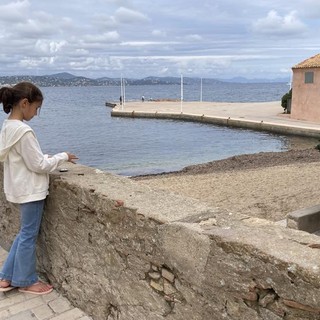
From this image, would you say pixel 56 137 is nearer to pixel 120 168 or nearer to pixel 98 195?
pixel 120 168

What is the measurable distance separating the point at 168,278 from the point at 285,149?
23012 mm

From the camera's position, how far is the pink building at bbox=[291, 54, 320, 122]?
29175mm

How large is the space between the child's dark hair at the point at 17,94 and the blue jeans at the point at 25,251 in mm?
757

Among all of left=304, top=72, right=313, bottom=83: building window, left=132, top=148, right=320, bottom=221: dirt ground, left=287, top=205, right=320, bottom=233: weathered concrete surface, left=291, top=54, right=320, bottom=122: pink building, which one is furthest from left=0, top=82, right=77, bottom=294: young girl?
left=304, top=72, right=313, bottom=83: building window

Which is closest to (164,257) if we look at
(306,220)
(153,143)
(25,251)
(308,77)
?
(25,251)

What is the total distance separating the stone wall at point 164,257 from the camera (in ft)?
5.98

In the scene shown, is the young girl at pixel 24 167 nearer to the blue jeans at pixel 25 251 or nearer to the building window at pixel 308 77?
the blue jeans at pixel 25 251

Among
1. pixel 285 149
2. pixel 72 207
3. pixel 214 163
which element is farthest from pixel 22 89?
pixel 285 149

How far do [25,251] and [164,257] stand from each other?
139cm

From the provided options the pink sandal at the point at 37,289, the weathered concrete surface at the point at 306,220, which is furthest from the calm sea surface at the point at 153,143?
the pink sandal at the point at 37,289

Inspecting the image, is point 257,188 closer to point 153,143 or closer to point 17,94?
point 17,94

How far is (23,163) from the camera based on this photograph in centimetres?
301

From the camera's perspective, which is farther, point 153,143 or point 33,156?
point 153,143

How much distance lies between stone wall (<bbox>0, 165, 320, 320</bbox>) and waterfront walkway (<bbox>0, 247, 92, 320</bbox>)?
0.25 ft
